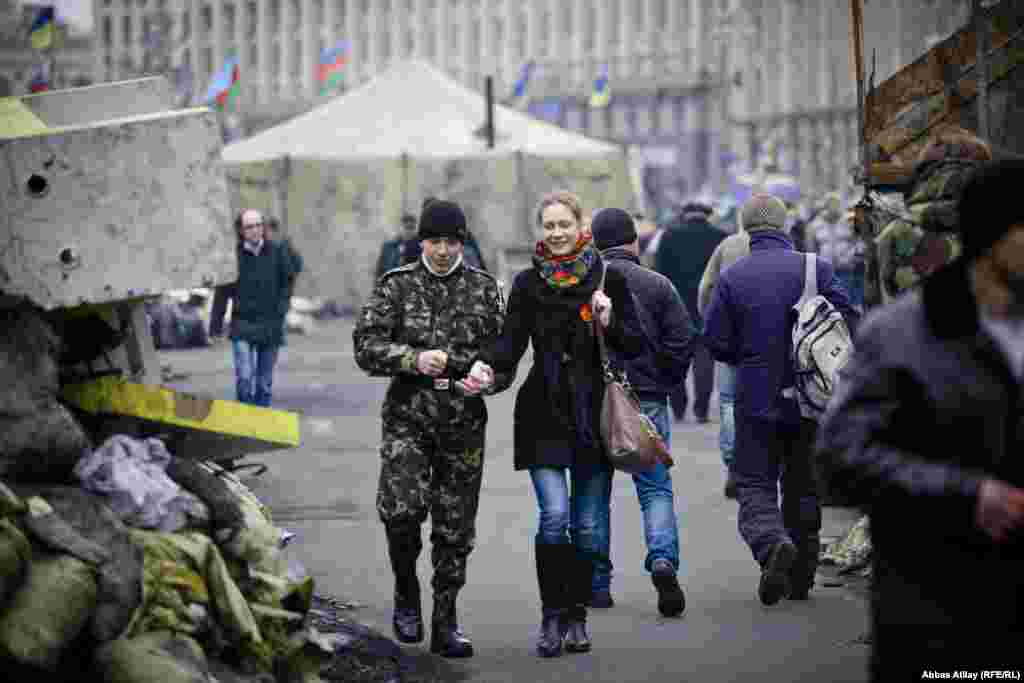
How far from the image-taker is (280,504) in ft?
39.3

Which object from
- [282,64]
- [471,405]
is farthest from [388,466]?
[282,64]

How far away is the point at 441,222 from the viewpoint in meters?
7.66

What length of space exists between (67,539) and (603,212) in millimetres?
4117

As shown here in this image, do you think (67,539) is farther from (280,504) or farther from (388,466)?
(280,504)

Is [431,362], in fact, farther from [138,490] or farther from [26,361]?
[26,361]

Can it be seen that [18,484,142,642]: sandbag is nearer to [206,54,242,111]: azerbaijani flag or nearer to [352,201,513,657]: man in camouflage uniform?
[352,201,513,657]: man in camouflage uniform

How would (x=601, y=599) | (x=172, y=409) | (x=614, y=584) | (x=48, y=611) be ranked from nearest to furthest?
(x=48, y=611) → (x=172, y=409) → (x=601, y=599) → (x=614, y=584)

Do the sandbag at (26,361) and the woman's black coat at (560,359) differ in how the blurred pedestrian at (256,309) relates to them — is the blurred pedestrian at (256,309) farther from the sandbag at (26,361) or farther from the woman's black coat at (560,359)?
the sandbag at (26,361)

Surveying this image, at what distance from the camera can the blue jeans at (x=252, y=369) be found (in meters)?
16.7

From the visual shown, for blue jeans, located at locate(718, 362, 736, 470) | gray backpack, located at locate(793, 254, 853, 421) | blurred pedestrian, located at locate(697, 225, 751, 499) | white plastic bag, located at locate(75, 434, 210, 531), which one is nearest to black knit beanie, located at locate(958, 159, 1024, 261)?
white plastic bag, located at locate(75, 434, 210, 531)

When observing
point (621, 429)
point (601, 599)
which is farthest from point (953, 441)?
point (601, 599)

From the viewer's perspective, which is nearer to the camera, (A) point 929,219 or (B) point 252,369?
(A) point 929,219

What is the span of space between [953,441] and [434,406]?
3760 mm

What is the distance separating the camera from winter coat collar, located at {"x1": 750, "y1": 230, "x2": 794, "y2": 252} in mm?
9070
